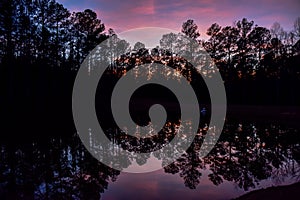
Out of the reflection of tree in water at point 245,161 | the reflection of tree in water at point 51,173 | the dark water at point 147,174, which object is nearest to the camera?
the reflection of tree in water at point 51,173

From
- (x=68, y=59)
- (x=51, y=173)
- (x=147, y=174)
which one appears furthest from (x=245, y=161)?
(x=68, y=59)

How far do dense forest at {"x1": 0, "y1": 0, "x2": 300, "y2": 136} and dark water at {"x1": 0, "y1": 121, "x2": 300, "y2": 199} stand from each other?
29.7ft

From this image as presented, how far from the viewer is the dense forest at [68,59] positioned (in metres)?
33.5

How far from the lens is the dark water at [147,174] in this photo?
8633 millimetres

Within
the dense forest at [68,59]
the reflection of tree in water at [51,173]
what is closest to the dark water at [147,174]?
the reflection of tree in water at [51,173]

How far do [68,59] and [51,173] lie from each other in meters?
44.3

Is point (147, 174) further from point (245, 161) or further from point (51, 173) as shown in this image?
point (245, 161)

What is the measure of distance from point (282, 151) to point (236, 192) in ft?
22.0

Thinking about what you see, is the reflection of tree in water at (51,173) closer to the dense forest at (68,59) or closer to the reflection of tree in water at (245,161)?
the reflection of tree in water at (245,161)

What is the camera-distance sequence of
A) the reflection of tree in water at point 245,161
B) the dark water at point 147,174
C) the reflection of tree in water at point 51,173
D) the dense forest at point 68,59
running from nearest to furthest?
1. the reflection of tree in water at point 51,173
2. the dark water at point 147,174
3. the reflection of tree in water at point 245,161
4. the dense forest at point 68,59

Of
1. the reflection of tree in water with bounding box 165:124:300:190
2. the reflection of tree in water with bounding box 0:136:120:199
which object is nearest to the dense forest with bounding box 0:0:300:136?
the reflection of tree in water with bounding box 0:136:120:199

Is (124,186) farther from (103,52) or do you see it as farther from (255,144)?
(103,52)

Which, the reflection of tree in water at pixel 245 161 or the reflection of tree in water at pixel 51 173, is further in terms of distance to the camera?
the reflection of tree in water at pixel 245 161

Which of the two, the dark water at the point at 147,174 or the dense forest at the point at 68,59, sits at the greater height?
the dense forest at the point at 68,59
